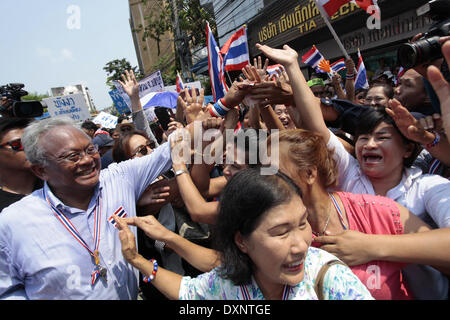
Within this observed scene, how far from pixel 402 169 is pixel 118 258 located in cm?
177

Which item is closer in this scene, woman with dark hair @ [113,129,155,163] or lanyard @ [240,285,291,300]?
lanyard @ [240,285,291,300]

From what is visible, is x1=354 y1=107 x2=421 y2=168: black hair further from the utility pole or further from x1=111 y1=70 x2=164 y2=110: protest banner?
the utility pole

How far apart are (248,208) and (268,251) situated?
185 mm

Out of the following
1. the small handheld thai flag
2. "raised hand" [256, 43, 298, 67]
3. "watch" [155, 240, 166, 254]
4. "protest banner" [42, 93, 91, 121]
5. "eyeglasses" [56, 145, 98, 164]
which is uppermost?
"protest banner" [42, 93, 91, 121]

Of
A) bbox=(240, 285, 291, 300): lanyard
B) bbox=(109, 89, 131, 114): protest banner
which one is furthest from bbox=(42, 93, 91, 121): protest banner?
bbox=(240, 285, 291, 300): lanyard

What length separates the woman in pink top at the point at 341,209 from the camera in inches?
52.7

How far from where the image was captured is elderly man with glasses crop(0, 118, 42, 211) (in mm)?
2154

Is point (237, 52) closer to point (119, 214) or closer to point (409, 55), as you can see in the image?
point (409, 55)

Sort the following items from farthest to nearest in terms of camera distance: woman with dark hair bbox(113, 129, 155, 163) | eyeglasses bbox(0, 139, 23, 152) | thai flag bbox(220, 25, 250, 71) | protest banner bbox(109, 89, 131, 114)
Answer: protest banner bbox(109, 89, 131, 114) → thai flag bbox(220, 25, 250, 71) → woman with dark hair bbox(113, 129, 155, 163) → eyeglasses bbox(0, 139, 23, 152)

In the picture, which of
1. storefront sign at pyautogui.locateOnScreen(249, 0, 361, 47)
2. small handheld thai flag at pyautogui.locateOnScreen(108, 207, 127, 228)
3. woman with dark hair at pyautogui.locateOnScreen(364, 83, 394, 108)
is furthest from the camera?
storefront sign at pyautogui.locateOnScreen(249, 0, 361, 47)

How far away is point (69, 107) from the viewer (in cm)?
819

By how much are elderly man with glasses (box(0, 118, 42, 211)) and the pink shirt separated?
2.25 meters

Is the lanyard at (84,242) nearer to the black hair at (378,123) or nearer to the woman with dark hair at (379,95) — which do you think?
the black hair at (378,123)

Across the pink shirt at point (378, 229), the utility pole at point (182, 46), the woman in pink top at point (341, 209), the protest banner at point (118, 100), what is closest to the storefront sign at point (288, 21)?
the utility pole at point (182, 46)
